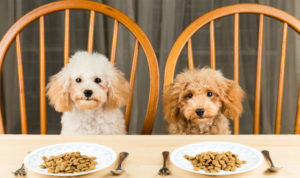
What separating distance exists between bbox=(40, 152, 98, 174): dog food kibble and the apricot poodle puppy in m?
0.55

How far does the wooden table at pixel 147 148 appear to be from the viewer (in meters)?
0.68

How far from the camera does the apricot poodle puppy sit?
3.92ft

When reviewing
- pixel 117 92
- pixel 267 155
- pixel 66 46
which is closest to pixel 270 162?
pixel 267 155

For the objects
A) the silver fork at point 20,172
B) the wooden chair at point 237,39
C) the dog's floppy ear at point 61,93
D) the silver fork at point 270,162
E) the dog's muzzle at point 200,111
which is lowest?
the silver fork at point 20,172

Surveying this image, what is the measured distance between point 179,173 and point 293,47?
63.2 inches

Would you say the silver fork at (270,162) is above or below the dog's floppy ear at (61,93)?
below

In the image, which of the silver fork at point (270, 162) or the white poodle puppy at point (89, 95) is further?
the white poodle puppy at point (89, 95)

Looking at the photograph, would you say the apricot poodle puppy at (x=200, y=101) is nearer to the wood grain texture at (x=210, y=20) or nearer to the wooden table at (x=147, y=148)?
the wood grain texture at (x=210, y=20)

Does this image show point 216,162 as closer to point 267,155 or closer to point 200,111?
point 267,155

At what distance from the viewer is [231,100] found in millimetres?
1241

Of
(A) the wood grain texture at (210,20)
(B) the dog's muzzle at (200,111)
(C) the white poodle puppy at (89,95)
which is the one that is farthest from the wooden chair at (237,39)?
(C) the white poodle puppy at (89,95)

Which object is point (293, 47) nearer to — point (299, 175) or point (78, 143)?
point (299, 175)

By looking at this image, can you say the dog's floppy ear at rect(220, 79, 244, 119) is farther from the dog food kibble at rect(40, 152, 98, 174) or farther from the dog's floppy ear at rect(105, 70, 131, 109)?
the dog food kibble at rect(40, 152, 98, 174)

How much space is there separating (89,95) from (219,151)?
63 centimetres
